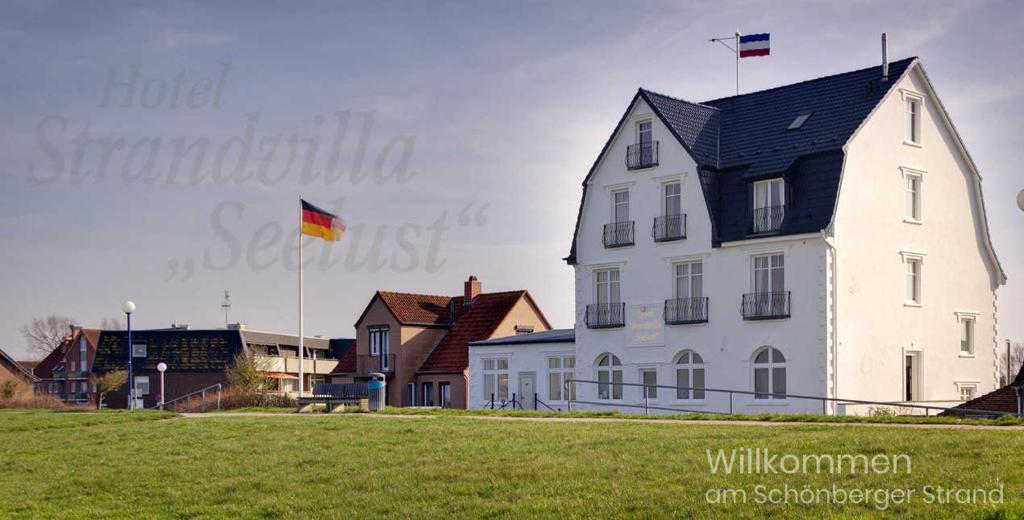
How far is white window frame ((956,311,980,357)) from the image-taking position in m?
44.6

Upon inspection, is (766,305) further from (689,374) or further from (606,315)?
(606,315)

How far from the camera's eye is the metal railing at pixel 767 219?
41312mm

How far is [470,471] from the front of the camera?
18.8 meters

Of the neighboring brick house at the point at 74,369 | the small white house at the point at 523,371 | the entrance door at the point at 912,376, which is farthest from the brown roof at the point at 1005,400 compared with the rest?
the neighboring brick house at the point at 74,369

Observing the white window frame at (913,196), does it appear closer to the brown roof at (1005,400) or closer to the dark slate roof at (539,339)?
the brown roof at (1005,400)

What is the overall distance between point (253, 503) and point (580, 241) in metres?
30.4

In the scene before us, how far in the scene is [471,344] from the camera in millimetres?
55844

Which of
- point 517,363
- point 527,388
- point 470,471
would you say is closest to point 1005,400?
point 470,471

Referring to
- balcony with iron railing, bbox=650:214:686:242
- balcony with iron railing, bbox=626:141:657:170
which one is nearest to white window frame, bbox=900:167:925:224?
balcony with iron railing, bbox=650:214:686:242

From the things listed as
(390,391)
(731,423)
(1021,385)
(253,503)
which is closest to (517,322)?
(390,391)

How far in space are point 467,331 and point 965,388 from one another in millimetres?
27863

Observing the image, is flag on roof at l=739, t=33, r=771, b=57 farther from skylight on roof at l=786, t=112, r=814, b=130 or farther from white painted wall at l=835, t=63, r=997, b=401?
white painted wall at l=835, t=63, r=997, b=401

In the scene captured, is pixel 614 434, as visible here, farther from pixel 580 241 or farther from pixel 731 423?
pixel 580 241

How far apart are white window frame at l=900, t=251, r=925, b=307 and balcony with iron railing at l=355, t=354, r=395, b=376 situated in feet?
101
